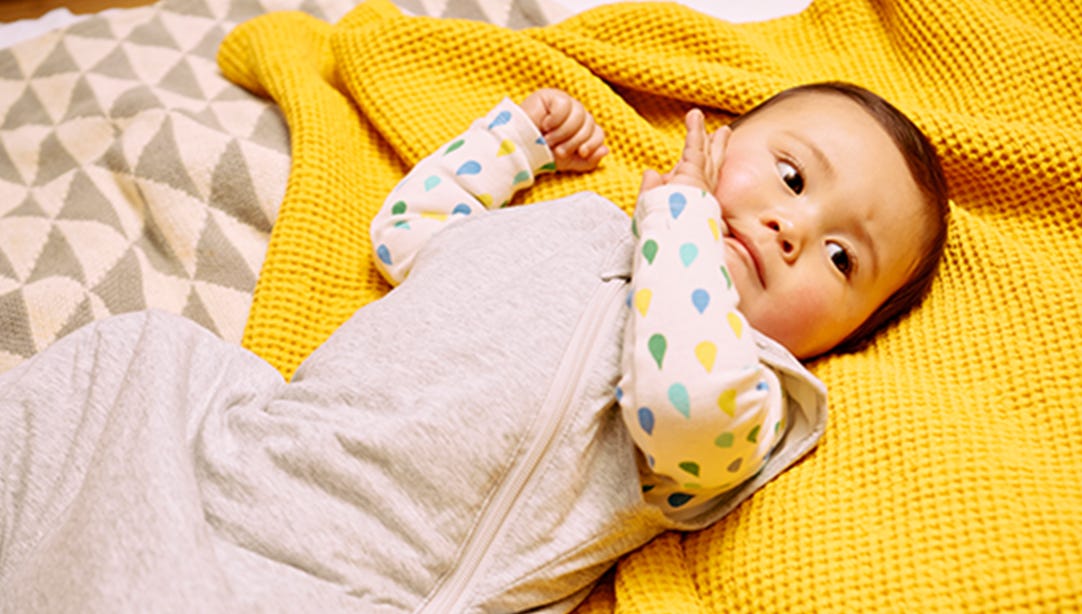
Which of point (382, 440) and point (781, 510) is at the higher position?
point (382, 440)

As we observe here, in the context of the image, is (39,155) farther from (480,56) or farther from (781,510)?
(781,510)

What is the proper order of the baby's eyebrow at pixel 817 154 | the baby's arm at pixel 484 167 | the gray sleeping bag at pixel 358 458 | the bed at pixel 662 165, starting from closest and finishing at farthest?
the gray sleeping bag at pixel 358 458 < the bed at pixel 662 165 < the baby's eyebrow at pixel 817 154 < the baby's arm at pixel 484 167

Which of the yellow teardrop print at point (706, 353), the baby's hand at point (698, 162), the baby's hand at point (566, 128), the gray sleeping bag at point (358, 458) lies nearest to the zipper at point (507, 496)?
the gray sleeping bag at point (358, 458)

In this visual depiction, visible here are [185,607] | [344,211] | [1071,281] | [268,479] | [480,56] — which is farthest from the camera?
[480,56]

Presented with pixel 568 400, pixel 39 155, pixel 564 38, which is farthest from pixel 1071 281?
pixel 39 155

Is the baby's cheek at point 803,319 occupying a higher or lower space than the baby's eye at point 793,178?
lower

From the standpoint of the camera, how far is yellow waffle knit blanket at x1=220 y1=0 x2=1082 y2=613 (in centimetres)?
80

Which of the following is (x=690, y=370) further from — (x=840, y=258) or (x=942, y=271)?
(x=942, y=271)

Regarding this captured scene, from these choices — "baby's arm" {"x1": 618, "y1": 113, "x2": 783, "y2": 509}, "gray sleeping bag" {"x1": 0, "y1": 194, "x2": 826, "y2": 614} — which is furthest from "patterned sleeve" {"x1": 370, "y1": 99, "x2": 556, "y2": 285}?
A: "baby's arm" {"x1": 618, "y1": 113, "x2": 783, "y2": 509}

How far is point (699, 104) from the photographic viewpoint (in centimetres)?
119

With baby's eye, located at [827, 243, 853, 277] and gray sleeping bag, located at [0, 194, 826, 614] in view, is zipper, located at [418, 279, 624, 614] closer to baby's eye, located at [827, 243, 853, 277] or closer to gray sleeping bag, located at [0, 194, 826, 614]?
gray sleeping bag, located at [0, 194, 826, 614]

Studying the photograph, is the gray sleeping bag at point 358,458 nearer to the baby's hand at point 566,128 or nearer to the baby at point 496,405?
the baby at point 496,405

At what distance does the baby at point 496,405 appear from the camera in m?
0.73

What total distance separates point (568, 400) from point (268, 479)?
0.93ft
